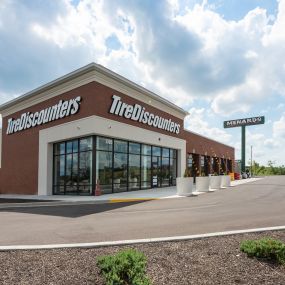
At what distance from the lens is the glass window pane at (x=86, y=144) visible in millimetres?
21000

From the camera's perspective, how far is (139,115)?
81.4ft

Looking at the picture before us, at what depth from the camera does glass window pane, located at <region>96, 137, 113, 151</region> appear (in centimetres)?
2102

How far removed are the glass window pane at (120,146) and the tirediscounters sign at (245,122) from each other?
105 feet

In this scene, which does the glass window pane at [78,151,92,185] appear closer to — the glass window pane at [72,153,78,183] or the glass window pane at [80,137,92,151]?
the glass window pane at [80,137,92,151]

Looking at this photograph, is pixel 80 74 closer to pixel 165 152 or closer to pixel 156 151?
pixel 156 151

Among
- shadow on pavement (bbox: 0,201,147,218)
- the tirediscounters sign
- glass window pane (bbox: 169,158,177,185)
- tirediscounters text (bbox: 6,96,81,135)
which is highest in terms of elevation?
the tirediscounters sign

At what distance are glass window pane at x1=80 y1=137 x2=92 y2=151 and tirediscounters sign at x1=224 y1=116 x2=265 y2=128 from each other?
35187 millimetres

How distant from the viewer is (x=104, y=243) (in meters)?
6.69

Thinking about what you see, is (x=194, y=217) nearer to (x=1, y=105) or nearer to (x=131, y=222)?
(x=131, y=222)

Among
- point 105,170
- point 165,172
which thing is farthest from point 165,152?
point 105,170

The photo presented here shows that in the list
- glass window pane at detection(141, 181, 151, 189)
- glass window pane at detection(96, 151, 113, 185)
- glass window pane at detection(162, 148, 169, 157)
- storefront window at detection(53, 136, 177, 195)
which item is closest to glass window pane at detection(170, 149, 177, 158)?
glass window pane at detection(162, 148, 169, 157)

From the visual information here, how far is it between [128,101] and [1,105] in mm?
12161

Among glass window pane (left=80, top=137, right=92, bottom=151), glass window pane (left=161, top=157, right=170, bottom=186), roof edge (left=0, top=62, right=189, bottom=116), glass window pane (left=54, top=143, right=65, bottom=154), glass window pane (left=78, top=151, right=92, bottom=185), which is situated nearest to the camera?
roof edge (left=0, top=62, right=189, bottom=116)

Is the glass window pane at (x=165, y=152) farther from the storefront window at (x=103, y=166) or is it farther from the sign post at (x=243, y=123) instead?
the sign post at (x=243, y=123)
